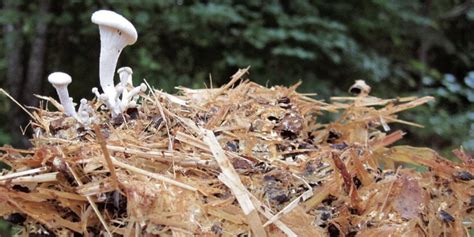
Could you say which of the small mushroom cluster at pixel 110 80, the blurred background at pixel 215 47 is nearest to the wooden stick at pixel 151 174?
the small mushroom cluster at pixel 110 80

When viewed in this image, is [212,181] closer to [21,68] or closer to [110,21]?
[110,21]

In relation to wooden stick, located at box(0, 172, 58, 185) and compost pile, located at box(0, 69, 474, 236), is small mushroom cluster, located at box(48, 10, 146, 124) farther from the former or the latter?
wooden stick, located at box(0, 172, 58, 185)

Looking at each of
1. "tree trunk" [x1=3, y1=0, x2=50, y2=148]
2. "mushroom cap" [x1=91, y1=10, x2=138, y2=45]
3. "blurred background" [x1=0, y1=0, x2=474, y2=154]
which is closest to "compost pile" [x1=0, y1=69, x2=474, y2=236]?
"mushroom cap" [x1=91, y1=10, x2=138, y2=45]

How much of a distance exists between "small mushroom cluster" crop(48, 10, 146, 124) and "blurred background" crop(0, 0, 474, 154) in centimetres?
151

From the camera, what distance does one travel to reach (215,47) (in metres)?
2.61

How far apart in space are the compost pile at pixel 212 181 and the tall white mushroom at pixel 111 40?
1.4 inches

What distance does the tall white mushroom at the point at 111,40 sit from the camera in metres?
0.68

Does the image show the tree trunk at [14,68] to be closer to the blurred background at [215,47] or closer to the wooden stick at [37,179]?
the blurred background at [215,47]

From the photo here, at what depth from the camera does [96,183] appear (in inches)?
22.1

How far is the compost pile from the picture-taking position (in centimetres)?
56

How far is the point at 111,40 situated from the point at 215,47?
6.21ft

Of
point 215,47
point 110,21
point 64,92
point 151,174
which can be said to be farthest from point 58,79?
point 215,47

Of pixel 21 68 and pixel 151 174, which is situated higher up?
pixel 151 174

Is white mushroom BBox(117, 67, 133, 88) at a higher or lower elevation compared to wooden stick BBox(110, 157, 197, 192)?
higher
